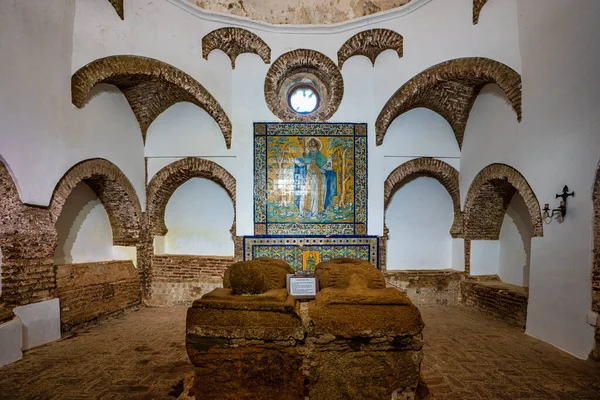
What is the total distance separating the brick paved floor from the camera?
3500 mm

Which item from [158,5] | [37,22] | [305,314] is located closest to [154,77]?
[158,5]

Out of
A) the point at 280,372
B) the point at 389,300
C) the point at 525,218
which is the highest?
the point at 525,218

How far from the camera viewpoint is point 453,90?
707cm

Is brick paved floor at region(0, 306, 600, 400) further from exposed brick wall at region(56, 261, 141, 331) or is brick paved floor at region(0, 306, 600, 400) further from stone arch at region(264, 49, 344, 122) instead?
stone arch at region(264, 49, 344, 122)

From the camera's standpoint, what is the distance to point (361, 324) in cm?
278

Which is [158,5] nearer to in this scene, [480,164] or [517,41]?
[517,41]

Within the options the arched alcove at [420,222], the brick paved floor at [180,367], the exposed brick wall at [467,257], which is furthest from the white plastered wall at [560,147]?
the arched alcove at [420,222]

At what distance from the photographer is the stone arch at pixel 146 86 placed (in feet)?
18.2

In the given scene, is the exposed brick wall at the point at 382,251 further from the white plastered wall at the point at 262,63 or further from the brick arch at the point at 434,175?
the brick arch at the point at 434,175

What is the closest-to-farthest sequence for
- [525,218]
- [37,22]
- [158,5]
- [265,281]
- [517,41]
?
[265,281]
[37,22]
[517,41]
[158,5]
[525,218]

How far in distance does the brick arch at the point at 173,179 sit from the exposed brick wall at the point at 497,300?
5549 millimetres

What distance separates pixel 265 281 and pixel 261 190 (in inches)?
162

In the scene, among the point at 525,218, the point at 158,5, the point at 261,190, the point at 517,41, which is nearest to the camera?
the point at 517,41

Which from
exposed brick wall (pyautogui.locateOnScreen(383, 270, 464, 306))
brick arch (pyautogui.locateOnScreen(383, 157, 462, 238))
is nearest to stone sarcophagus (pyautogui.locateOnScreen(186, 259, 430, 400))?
exposed brick wall (pyautogui.locateOnScreen(383, 270, 464, 306))
